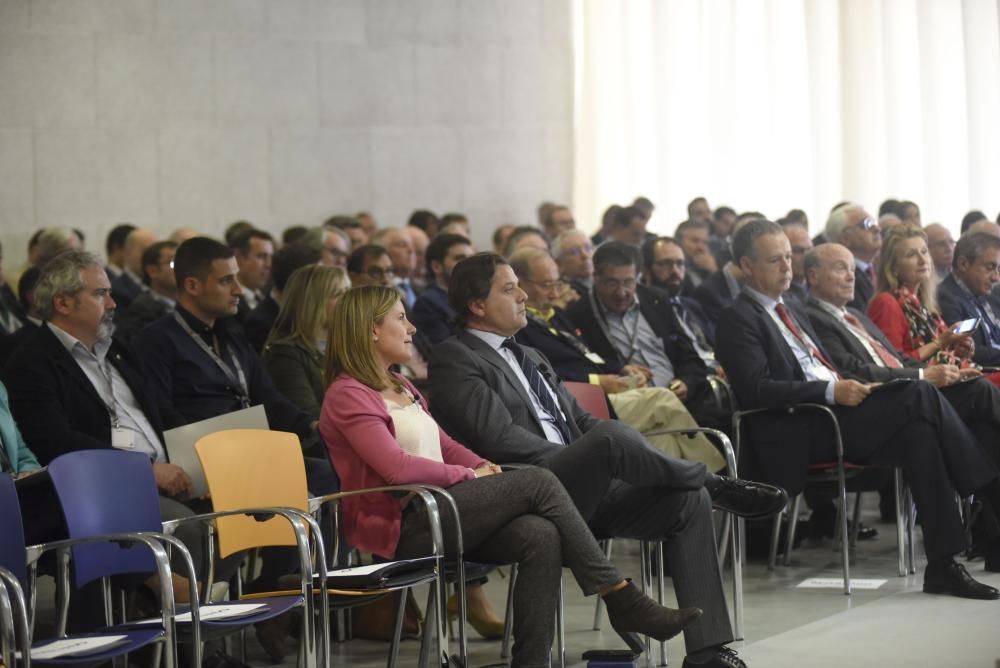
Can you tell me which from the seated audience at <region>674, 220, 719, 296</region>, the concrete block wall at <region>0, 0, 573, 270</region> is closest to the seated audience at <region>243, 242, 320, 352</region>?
the seated audience at <region>674, 220, 719, 296</region>

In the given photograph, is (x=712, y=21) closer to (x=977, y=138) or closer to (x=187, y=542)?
(x=977, y=138)

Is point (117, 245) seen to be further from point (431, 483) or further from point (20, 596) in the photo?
point (20, 596)

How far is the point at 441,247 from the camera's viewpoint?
24.7 feet

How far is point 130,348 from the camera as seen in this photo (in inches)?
193

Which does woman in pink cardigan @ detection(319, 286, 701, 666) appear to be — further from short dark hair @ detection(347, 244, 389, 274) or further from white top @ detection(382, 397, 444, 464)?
short dark hair @ detection(347, 244, 389, 274)

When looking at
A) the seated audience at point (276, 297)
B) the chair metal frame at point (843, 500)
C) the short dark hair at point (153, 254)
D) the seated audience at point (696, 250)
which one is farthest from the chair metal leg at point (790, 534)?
the short dark hair at point (153, 254)

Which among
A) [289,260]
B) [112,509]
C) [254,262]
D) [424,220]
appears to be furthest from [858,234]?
[112,509]

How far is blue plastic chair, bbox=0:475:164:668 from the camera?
291 cm

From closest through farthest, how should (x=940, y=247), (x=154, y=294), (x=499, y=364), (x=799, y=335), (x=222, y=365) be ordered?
Result: (x=499, y=364), (x=222, y=365), (x=799, y=335), (x=154, y=294), (x=940, y=247)

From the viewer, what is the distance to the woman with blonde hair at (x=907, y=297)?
6.56 metres

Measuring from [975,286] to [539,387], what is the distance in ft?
10.2

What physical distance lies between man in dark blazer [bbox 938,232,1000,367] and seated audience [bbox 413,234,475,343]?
7.41 ft

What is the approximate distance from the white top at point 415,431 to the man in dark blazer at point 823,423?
5.88 feet

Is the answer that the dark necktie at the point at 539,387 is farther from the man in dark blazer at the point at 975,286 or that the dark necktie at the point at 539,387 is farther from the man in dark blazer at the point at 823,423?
the man in dark blazer at the point at 975,286
